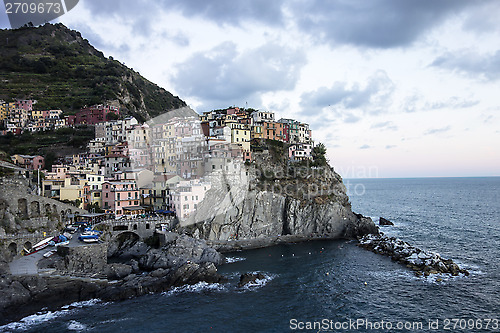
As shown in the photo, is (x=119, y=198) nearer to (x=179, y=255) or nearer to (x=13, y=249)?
(x=13, y=249)

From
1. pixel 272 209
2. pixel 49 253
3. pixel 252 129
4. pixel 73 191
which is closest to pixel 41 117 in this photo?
pixel 73 191

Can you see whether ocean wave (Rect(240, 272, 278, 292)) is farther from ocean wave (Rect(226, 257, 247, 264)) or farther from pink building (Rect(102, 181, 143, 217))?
pink building (Rect(102, 181, 143, 217))

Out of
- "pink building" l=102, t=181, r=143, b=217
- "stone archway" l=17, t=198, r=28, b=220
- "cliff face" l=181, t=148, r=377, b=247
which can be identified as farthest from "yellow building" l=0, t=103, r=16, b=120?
"cliff face" l=181, t=148, r=377, b=247

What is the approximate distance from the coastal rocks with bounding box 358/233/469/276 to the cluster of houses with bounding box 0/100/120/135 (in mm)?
75405

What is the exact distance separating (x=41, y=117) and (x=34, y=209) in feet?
186

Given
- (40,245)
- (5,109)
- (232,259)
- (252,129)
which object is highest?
(5,109)

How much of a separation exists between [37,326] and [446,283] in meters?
41.6

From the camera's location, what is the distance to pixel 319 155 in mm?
77188

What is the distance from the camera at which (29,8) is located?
3516 cm

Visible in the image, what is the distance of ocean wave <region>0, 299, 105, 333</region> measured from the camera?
2676 cm

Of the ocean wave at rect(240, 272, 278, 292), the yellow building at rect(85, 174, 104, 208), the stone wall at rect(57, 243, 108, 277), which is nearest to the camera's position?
the ocean wave at rect(240, 272, 278, 292)

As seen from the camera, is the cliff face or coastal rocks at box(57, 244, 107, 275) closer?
coastal rocks at box(57, 244, 107, 275)

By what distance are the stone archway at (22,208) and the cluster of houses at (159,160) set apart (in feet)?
32.2

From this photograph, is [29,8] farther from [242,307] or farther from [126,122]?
[126,122]
